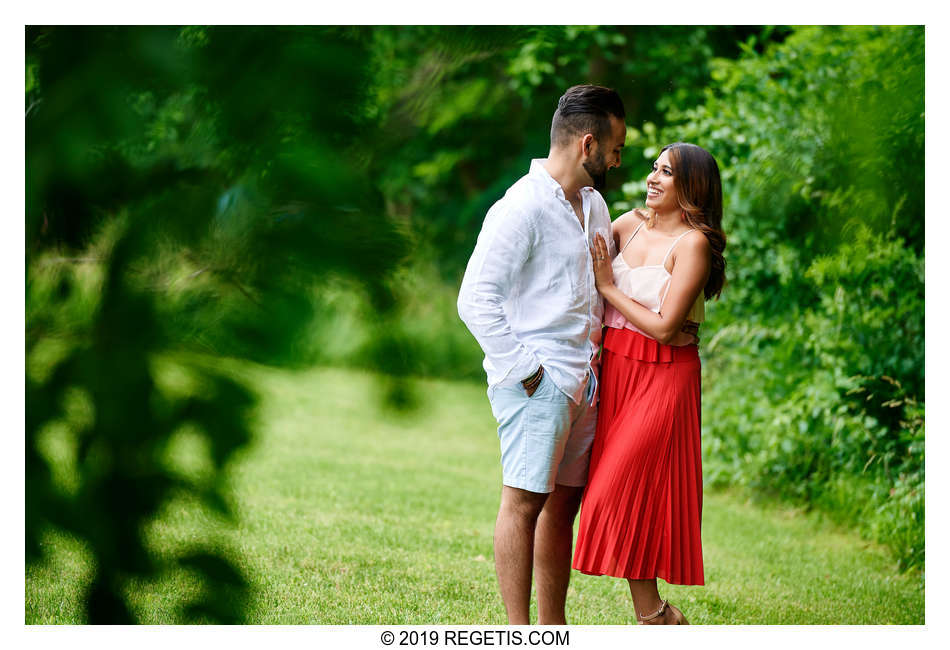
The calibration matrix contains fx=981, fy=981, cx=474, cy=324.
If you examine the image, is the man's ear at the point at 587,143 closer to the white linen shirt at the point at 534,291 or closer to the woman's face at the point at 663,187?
the white linen shirt at the point at 534,291

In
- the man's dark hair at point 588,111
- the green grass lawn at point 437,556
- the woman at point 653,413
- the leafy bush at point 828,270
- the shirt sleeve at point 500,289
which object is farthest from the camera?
the leafy bush at point 828,270

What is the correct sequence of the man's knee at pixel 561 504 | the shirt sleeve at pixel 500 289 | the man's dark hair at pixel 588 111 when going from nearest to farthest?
the shirt sleeve at pixel 500 289, the man's dark hair at pixel 588 111, the man's knee at pixel 561 504

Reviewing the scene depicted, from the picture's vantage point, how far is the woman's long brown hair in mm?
2693

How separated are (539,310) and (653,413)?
46 centimetres

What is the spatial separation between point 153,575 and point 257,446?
22 cm

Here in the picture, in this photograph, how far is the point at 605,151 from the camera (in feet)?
8.69

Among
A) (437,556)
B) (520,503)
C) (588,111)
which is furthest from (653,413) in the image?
(437,556)

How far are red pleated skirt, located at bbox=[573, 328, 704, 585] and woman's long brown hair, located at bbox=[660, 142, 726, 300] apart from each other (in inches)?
11.8

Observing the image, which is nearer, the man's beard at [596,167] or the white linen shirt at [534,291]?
the white linen shirt at [534,291]

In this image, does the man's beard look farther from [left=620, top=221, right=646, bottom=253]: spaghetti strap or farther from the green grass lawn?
the green grass lawn

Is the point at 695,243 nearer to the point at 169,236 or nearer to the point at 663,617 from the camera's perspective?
the point at 663,617

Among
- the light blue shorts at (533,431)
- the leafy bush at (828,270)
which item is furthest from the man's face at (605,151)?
the leafy bush at (828,270)

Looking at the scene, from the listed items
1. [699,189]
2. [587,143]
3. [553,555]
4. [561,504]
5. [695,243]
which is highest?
[587,143]

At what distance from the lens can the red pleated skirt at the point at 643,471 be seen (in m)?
2.73
